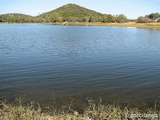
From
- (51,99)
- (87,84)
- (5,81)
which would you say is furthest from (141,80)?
(5,81)

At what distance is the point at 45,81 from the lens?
11047 mm

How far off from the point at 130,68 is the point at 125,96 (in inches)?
234

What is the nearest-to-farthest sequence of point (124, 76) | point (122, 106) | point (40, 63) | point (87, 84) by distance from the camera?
point (122, 106), point (87, 84), point (124, 76), point (40, 63)

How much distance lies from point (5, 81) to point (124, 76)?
8.95m

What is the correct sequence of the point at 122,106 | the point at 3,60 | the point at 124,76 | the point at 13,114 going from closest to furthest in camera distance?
the point at 13,114 < the point at 122,106 < the point at 124,76 < the point at 3,60

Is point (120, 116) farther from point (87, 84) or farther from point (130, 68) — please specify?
point (130, 68)

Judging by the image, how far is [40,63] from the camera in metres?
15.5

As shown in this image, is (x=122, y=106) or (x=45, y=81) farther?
(x=45, y=81)

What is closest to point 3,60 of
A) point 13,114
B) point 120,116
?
point 13,114

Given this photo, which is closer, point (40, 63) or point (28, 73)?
point (28, 73)

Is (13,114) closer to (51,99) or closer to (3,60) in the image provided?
(51,99)

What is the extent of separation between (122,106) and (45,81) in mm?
5692

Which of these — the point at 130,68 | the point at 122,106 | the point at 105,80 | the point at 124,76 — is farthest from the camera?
the point at 130,68

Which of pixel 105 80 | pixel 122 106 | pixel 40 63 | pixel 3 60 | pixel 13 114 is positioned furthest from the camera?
pixel 3 60
